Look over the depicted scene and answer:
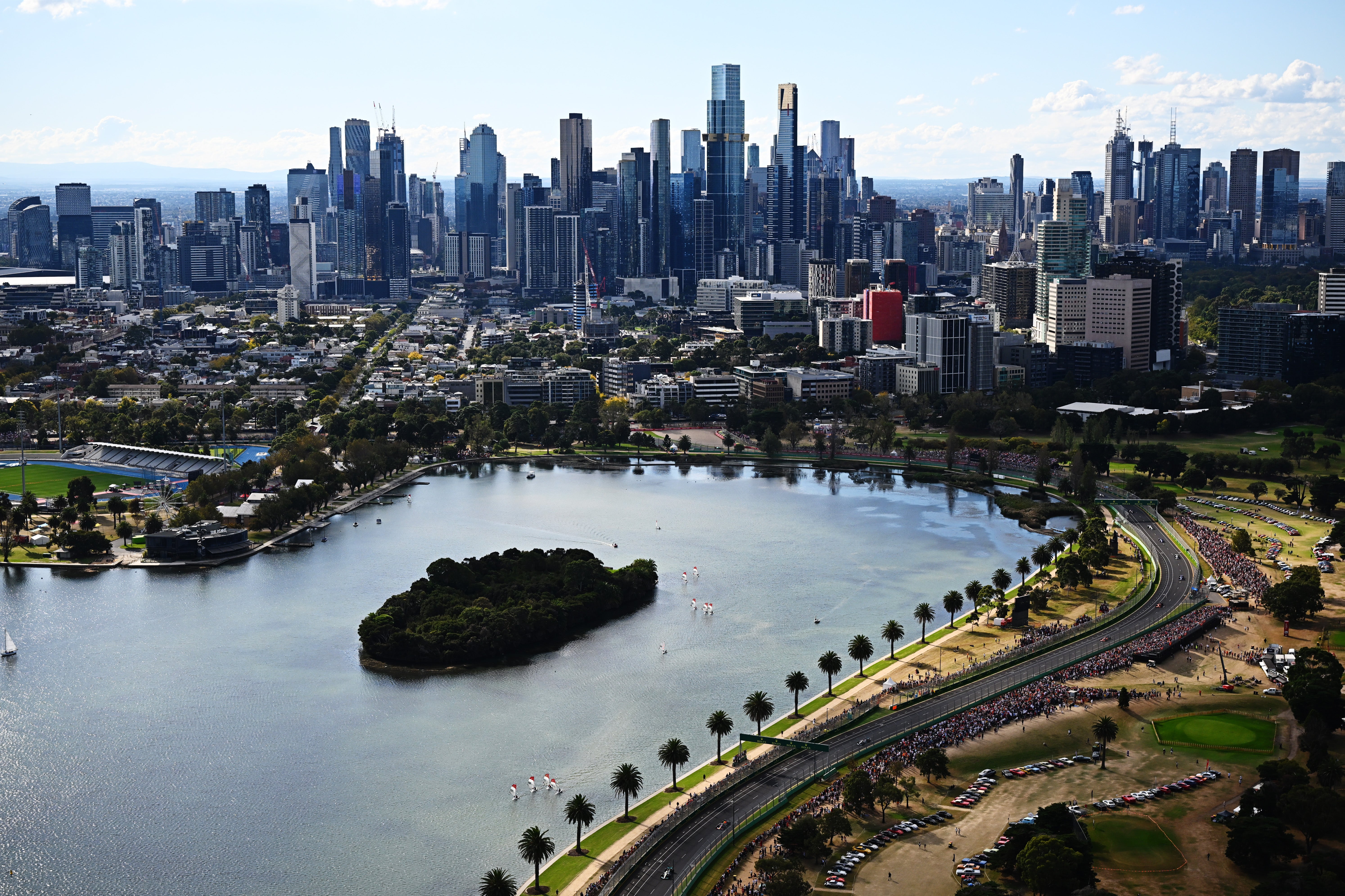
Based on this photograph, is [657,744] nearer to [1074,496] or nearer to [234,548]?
[234,548]

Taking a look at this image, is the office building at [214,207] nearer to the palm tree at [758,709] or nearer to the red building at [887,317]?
the red building at [887,317]

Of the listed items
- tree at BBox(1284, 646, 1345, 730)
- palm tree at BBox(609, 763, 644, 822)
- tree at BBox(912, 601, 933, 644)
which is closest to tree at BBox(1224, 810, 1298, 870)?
tree at BBox(1284, 646, 1345, 730)

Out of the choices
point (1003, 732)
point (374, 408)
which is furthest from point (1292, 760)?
point (374, 408)

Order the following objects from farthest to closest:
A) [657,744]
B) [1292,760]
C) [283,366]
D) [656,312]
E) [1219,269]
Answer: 1. [1219,269]
2. [656,312]
3. [283,366]
4. [657,744]
5. [1292,760]

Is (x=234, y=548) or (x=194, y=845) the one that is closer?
(x=194, y=845)

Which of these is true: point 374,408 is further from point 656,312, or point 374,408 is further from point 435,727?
point 656,312

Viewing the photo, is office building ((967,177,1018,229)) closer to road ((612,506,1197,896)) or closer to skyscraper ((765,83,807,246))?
skyscraper ((765,83,807,246))

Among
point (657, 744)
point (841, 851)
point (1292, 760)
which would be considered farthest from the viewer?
point (657, 744)

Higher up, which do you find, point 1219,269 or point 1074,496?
point 1219,269
